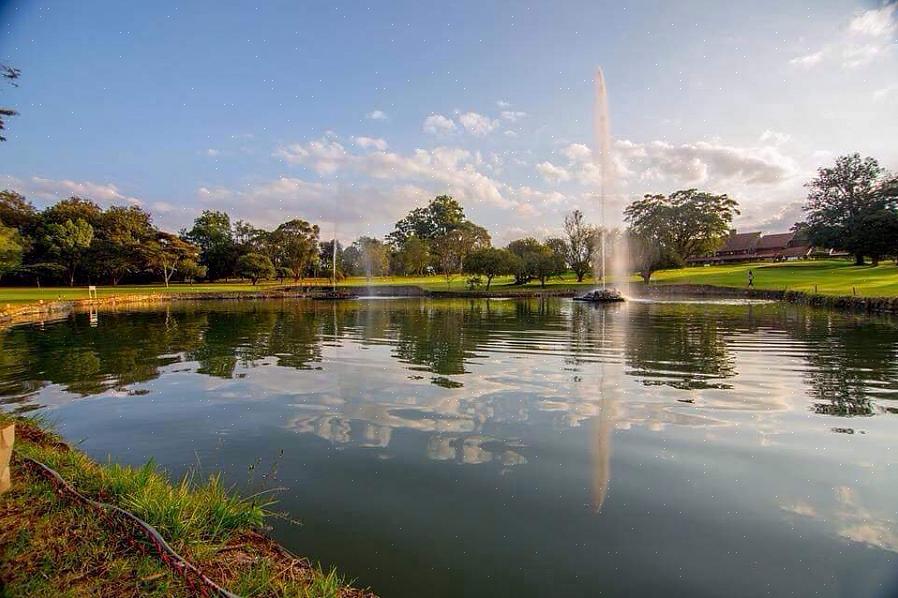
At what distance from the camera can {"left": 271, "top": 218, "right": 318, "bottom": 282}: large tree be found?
81188 mm

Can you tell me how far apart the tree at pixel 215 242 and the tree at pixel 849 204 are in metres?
85.2

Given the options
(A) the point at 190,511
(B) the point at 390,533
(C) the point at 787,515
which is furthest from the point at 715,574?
(A) the point at 190,511

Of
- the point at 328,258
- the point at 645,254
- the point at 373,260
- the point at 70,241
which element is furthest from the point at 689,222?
the point at 70,241

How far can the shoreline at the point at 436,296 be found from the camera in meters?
31.1

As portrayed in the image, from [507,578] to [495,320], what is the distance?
24327 millimetres

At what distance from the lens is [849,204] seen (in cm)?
6475

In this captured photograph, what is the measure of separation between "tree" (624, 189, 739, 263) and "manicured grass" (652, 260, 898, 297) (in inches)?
217

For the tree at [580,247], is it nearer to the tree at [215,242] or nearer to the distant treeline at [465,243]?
the distant treeline at [465,243]

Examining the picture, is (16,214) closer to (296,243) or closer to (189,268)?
(189,268)

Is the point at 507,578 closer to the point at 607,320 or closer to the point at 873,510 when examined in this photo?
the point at 873,510

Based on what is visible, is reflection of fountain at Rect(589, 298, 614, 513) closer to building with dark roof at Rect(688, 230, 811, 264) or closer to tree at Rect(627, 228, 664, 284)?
tree at Rect(627, 228, 664, 284)

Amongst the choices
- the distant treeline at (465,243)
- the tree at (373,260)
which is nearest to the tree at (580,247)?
the distant treeline at (465,243)

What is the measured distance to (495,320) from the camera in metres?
28.4

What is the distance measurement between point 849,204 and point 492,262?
46387 mm
